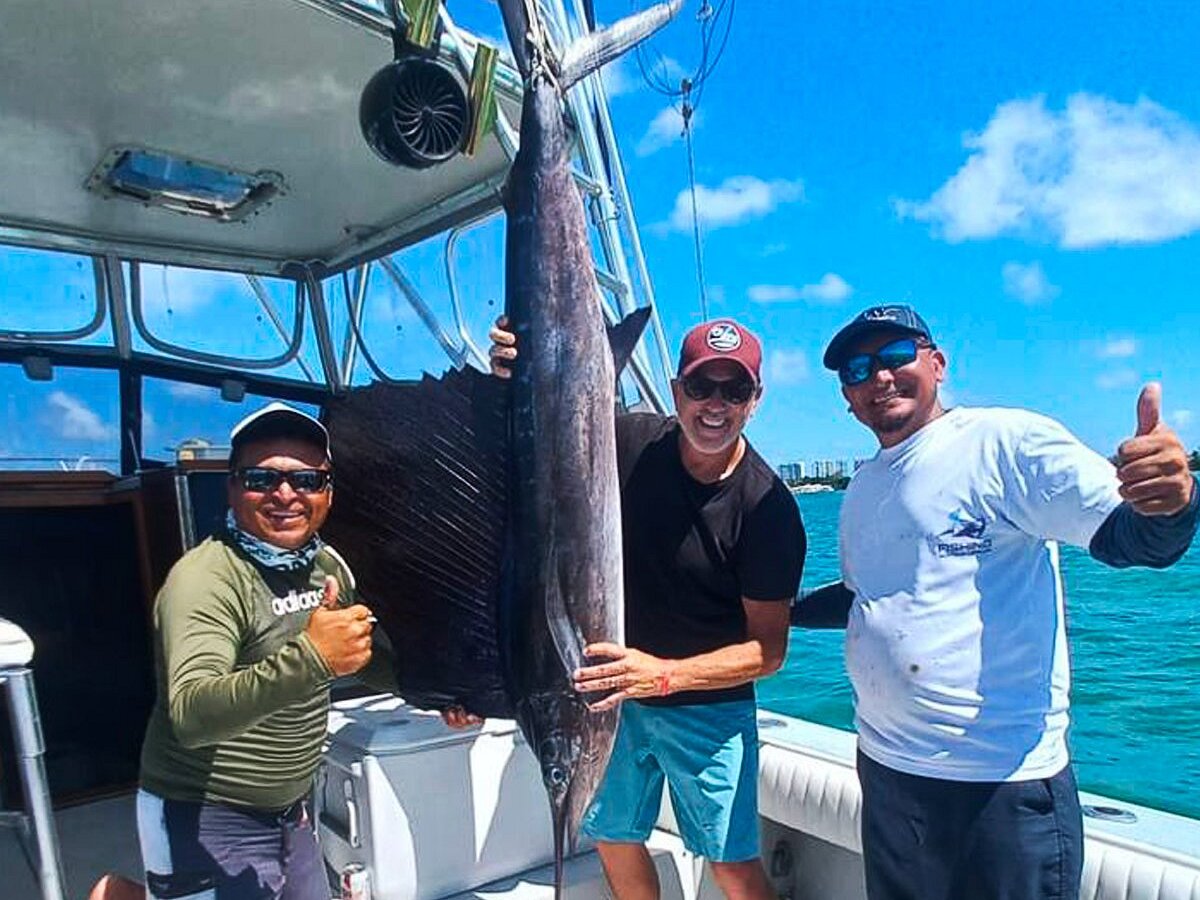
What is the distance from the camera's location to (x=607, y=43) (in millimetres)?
1549

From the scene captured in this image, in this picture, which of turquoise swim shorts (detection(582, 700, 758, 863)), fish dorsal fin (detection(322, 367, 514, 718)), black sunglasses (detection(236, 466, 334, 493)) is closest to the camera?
black sunglasses (detection(236, 466, 334, 493))

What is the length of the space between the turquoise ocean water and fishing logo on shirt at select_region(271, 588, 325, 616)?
4.84 m

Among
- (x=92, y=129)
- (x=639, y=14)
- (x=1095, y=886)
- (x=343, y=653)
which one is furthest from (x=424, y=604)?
(x=92, y=129)

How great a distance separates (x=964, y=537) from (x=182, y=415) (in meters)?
3.18

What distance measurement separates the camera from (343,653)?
1.26 m

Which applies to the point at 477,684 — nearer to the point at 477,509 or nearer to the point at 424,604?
the point at 424,604

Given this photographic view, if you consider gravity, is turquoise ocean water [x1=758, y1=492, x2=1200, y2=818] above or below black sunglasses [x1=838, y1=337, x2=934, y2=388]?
below

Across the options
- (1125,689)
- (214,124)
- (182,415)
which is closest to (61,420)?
(182,415)

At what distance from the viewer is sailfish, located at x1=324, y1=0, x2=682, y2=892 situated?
1.54 meters

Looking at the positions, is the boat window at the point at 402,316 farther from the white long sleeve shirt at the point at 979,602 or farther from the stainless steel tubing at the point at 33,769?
the stainless steel tubing at the point at 33,769

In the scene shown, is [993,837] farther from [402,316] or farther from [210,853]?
[402,316]

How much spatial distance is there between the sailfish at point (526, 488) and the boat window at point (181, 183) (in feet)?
5.66

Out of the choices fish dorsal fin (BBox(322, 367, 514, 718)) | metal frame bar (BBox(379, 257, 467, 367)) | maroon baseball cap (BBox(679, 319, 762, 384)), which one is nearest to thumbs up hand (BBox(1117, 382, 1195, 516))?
maroon baseball cap (BBox(679, 319, 762, 384))

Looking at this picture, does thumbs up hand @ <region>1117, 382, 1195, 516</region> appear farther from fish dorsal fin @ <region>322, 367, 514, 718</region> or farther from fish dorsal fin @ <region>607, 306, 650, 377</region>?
fish dorsal fin @ <region>322, 367, 514, 718</region>
